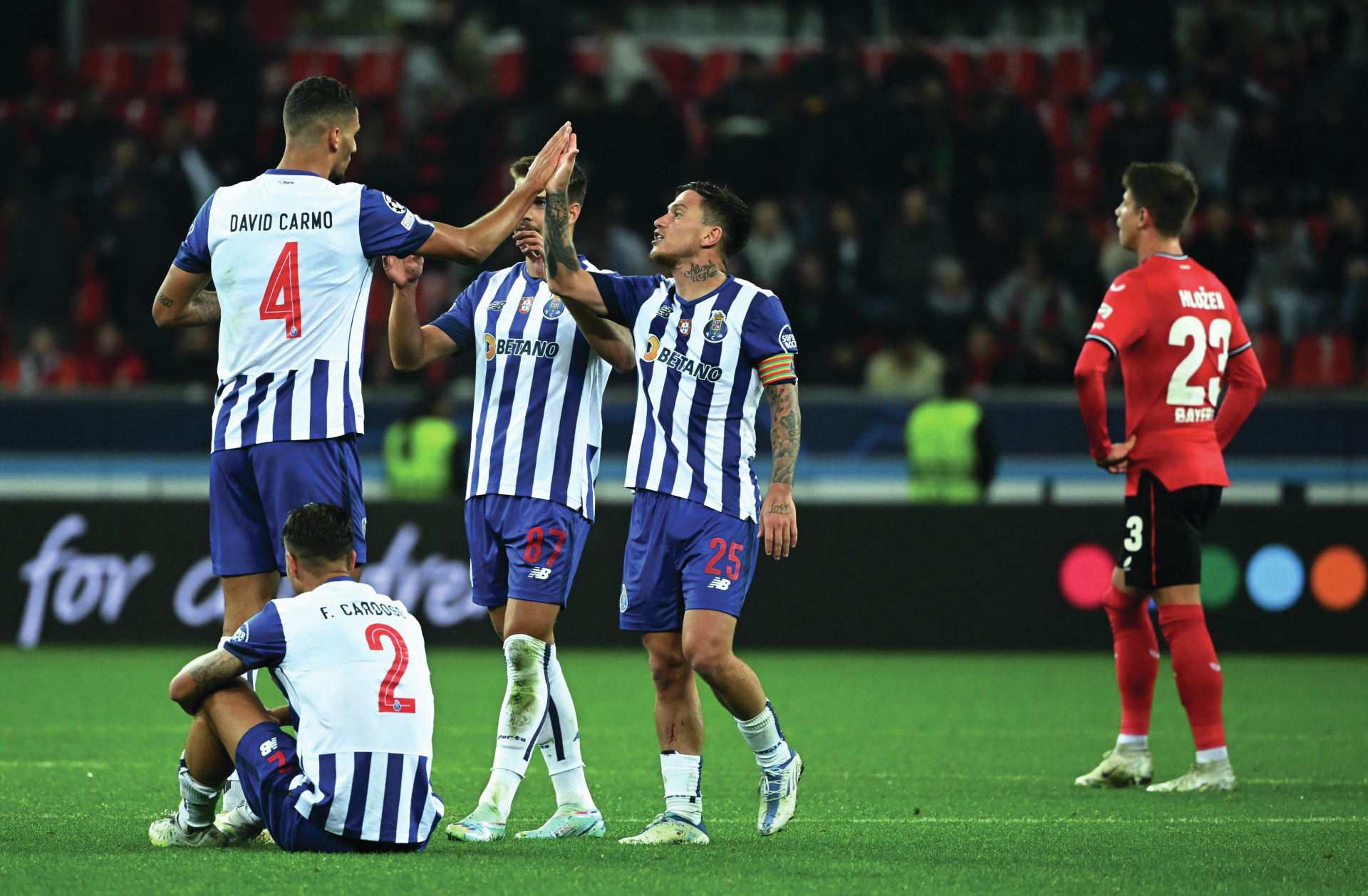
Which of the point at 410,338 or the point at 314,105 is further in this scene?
the point at 410,338

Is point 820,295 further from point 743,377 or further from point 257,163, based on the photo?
point 743,377

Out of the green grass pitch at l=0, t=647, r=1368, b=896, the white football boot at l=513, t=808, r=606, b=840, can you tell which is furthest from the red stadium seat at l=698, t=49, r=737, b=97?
the white football boot at l=513, t=808, r=606, b=840

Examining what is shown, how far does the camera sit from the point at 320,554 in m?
4.67

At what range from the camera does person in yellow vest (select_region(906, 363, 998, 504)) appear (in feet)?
39.1

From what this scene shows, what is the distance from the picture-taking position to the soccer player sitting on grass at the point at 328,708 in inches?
180

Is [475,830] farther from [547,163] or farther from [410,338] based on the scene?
[547,163]

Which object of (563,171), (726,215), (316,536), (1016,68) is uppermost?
(1016,68)

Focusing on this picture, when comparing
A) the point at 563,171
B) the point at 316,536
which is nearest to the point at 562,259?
the point at 563,171

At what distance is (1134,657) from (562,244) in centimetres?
313

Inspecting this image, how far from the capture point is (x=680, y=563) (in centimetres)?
525

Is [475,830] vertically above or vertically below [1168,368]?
below

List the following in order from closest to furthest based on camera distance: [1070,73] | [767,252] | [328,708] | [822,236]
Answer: [328,708], [767,252], [822,236], [1070,73]

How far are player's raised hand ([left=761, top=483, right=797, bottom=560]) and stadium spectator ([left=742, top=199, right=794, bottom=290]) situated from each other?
31.9ft

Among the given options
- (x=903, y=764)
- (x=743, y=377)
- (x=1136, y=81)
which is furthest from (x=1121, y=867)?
(x=1136, y=81)
